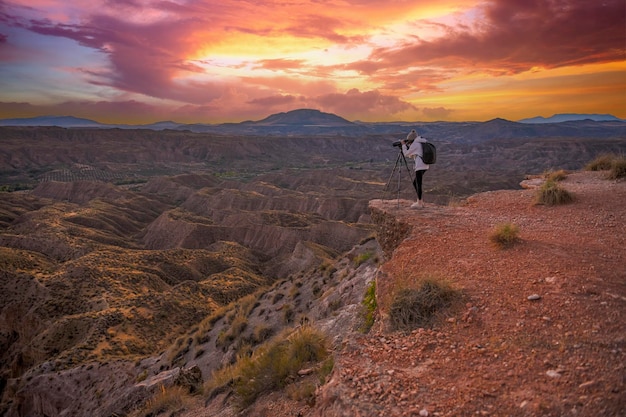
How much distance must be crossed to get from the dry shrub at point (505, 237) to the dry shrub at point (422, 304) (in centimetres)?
177

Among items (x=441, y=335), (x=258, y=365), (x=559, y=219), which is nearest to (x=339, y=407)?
(x=441, y=335)

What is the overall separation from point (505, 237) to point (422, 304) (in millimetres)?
2271

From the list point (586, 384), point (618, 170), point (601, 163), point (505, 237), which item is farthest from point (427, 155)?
point (601, 163)

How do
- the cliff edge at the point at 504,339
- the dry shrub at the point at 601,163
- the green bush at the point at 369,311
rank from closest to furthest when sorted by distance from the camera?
the cliff edge at the point at 504,339 < the green bush at the point at 369,311 < the dry shrub at the point at 601,163

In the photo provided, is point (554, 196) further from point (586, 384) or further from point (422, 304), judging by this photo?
point (586, 384)

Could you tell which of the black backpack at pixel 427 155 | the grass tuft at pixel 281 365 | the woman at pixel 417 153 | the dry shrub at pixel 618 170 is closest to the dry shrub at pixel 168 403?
the grass tuft at pixel 281 365

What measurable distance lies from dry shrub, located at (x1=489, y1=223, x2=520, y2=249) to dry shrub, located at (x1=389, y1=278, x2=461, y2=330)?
1770mm

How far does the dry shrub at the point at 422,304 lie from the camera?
17.4 feet

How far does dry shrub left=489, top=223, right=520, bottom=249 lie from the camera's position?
655 centimetres

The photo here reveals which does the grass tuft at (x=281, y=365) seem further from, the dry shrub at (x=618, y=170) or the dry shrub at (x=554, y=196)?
the dry shrub at (x=618, y=170)

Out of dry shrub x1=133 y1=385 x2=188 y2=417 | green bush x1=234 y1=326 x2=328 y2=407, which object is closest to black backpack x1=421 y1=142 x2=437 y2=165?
green bush x1=234 y1=326 x2=328 y2=407

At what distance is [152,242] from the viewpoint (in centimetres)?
4862

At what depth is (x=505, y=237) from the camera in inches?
259

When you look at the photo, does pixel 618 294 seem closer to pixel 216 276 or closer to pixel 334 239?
pixel 216 276
